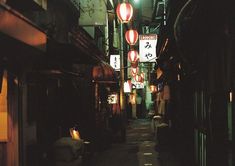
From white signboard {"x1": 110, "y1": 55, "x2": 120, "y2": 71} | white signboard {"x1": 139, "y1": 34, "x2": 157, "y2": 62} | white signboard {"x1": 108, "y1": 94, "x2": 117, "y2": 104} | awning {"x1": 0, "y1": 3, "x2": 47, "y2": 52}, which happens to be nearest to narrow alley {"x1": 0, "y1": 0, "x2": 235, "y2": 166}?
awning {"x1": 0, "y1": 3, "x2": 47, "y2": 52}

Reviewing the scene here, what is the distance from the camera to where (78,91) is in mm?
21312

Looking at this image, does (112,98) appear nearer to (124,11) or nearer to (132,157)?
(132,157)

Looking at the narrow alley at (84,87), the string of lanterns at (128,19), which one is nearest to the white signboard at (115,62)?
the string of lanterns at (128,19)

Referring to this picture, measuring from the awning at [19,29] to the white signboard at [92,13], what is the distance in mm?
12464

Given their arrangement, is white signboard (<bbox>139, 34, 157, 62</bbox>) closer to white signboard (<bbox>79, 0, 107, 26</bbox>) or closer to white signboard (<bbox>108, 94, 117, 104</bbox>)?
white signboard (<bbox>108, 94, 117, 104</bbox>)

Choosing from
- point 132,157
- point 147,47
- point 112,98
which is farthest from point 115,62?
point 132,157

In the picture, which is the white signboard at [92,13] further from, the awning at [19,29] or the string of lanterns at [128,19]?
the awning at [19,29]

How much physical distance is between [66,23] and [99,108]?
875 centimetres

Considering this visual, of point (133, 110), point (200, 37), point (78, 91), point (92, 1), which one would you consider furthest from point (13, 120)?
point (133, 110)

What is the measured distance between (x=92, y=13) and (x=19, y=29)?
47.7 feet

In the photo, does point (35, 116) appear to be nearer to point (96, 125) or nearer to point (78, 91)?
point (78, 91)

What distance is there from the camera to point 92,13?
2206 centimetres

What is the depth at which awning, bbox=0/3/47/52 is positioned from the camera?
272 inches

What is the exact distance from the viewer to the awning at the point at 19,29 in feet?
22.6
